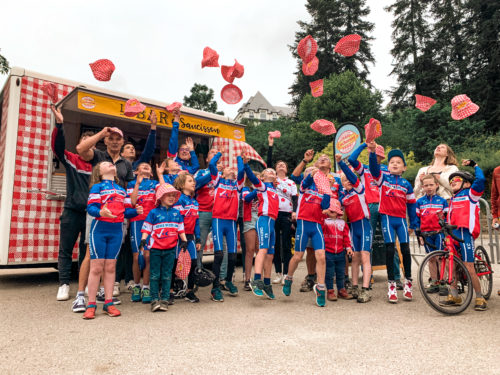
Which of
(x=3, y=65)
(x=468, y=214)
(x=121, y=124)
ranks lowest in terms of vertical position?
(x=468, y=214)

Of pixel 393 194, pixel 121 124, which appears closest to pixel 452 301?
pixel 393 194

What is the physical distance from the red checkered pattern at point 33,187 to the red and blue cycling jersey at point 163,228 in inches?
76.7

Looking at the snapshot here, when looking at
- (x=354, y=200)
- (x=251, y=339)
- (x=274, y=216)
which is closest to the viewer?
(x=251, y=339)

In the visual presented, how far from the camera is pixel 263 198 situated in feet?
17.1

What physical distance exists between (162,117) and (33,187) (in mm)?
2352

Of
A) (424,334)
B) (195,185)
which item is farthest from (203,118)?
(424,334)

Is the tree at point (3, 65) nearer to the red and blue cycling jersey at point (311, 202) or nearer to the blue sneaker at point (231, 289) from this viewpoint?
the blue sneaker at point (231, 289)

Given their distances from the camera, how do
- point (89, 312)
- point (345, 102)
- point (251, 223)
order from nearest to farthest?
point (89, 312) → point (251, 223) → point (345, 102)

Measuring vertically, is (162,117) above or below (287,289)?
above

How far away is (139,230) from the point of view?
16.0 ft

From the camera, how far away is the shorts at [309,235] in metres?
4.88

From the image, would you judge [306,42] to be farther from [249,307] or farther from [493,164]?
[493,164]

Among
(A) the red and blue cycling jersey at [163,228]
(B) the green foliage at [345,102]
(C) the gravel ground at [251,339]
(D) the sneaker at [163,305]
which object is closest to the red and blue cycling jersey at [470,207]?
(C) the gravel ground at [251,339]

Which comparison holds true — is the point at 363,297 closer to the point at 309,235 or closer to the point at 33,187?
the point at 309,235
